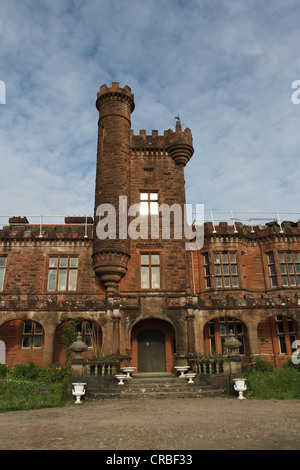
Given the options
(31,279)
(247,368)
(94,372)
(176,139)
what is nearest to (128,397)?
(94,372)

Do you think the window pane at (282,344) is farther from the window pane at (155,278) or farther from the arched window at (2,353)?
the arched window at (2,353)

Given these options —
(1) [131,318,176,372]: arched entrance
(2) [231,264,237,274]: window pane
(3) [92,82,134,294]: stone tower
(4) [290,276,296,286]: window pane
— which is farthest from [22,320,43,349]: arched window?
(4) [290,276,296,286]: window pane

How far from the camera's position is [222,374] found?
1320cm

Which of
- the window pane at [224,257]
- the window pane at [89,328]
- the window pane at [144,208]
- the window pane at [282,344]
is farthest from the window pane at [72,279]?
the window pane at [282,344]

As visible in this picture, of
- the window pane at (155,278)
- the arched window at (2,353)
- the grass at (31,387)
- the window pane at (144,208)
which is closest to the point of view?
the grass at (31,387)

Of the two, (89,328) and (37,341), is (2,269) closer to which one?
(37,341)

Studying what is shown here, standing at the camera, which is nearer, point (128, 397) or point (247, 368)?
point (128, 397)

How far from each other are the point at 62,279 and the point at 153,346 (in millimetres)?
6155

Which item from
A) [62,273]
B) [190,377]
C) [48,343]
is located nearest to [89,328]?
[48,343]

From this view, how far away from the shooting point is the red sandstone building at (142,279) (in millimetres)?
16203

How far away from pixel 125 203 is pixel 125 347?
25.0 feet

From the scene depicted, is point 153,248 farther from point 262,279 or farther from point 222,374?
point 222,374

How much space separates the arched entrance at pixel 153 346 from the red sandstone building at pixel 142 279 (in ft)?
0.16

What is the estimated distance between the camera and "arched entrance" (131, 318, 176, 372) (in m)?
17.7
